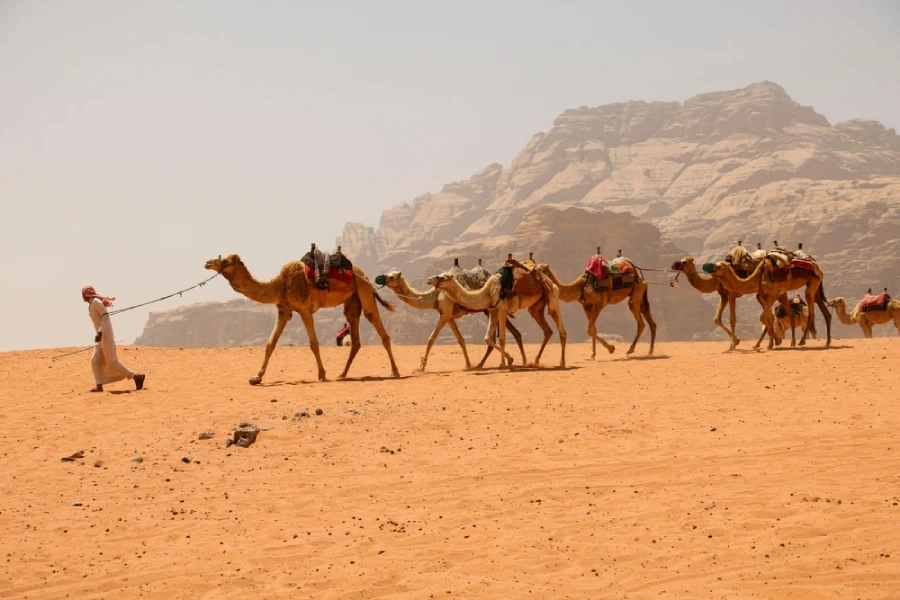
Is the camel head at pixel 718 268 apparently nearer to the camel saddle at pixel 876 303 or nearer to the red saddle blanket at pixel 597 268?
the red saddle blanket at pixel 597 268

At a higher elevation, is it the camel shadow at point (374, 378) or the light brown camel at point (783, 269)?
the light brown camel at point (783, 269)

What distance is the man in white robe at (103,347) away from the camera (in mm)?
15414

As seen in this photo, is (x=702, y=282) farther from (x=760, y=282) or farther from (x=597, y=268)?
(x=597, y=268)

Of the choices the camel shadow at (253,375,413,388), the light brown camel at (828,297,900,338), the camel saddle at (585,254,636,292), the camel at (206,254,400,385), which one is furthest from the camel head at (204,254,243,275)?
the light brown camel at (828,297,900,338)

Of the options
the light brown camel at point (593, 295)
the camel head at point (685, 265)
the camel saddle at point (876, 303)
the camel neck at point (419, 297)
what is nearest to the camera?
the camel neck at point (419, 297)

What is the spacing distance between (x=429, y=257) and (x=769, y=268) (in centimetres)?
14867

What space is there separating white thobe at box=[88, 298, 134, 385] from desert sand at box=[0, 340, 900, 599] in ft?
1.43

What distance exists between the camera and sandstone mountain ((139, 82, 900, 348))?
95.8 metres

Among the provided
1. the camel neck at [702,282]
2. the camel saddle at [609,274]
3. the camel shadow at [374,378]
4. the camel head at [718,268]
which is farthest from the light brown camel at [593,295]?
the camel shadow at [374,378]

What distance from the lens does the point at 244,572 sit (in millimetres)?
6879

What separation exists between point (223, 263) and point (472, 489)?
29.7ft

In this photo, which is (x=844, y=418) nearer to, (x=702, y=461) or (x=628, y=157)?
(x=702, y=461)

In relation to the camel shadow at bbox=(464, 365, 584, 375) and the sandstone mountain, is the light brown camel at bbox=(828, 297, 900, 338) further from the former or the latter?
the sandstone mountain

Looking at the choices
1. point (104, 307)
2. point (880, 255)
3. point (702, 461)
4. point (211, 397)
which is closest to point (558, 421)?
point (702, 461)
